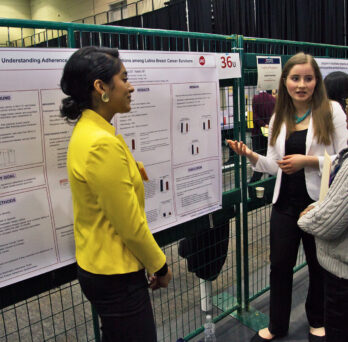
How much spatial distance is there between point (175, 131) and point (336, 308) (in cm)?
101

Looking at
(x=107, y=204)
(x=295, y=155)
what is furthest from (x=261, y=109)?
(x=107, y=204)

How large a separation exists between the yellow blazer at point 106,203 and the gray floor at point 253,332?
126cm

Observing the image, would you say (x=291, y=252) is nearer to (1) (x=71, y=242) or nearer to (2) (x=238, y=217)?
(2) (x=238, y=217)

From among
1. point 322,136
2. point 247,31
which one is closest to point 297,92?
point 322,136

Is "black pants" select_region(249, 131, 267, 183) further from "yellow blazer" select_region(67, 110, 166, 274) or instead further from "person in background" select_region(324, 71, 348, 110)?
"yellow blazer" select_region(67, 110, 166, 274)

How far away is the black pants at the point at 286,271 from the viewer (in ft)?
6.16

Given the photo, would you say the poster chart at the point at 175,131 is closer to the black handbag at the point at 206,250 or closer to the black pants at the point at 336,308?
the black handbag at the point at 206,250

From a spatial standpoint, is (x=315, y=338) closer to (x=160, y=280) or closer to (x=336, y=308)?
(x=336, y=308)

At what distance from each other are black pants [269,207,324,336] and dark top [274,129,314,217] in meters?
0.06

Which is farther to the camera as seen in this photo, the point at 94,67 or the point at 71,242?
the point at 71,242

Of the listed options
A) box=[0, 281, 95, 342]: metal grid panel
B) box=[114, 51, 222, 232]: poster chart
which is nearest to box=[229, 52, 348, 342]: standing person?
box=[114, 51, 222, 232]: poster chart

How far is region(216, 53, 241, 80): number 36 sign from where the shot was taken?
1.90 meters

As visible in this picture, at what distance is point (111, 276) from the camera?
1131 millimetres

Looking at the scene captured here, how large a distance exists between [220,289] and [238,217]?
0.71m
